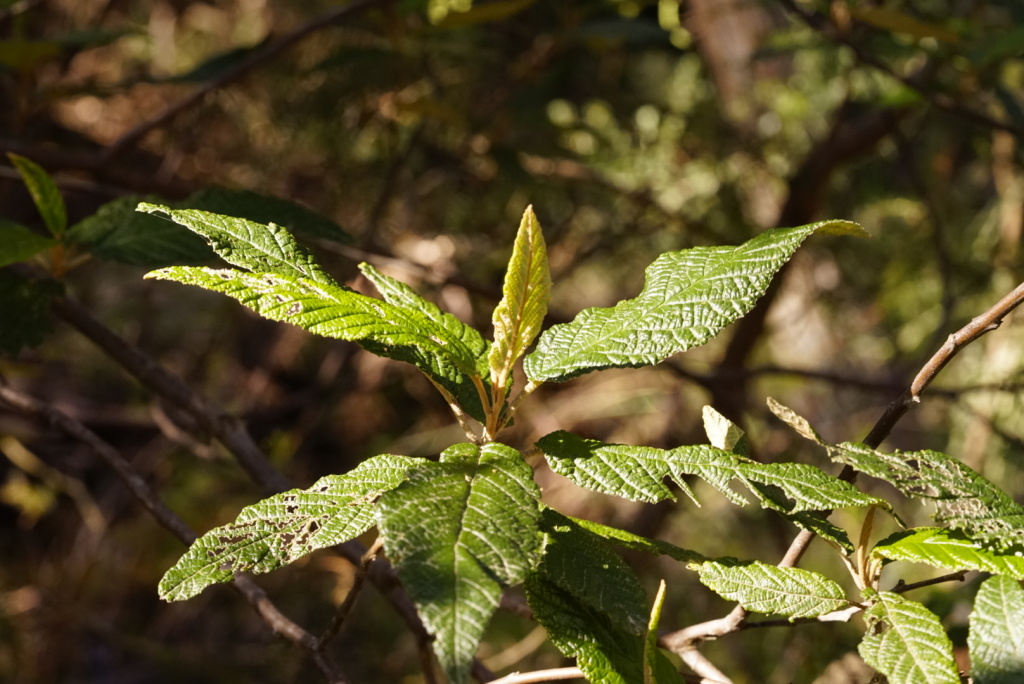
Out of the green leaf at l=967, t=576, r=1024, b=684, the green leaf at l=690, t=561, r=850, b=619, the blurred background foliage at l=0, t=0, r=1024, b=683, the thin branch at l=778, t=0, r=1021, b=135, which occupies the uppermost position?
the thin branch at l=778, t=0, r=1021, b=135

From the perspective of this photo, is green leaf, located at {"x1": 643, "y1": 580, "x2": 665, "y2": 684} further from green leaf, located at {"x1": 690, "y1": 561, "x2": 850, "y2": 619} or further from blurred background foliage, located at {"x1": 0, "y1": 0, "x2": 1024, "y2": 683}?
blurred background foliage, located at {"x1": 0, "y1": 0, "x2": 1024, "y2": 683}

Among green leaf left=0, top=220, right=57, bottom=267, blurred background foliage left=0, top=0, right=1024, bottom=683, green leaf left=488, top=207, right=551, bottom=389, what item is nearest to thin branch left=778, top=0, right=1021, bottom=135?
blurred background foliage left=0, top=0, right=1024, bottom=683

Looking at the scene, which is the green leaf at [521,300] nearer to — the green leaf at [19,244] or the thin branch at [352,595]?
the thin branch at [352,595]

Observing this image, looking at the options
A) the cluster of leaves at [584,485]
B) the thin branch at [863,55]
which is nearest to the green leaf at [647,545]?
the cluster of leaves at [584,485]

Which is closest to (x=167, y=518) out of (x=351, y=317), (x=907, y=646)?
(x=351, y=317)

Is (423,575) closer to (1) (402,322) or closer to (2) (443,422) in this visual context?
(1) (402,322)

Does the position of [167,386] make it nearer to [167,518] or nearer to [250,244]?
[167,518]

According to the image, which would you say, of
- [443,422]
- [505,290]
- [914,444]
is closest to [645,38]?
[505,290]
